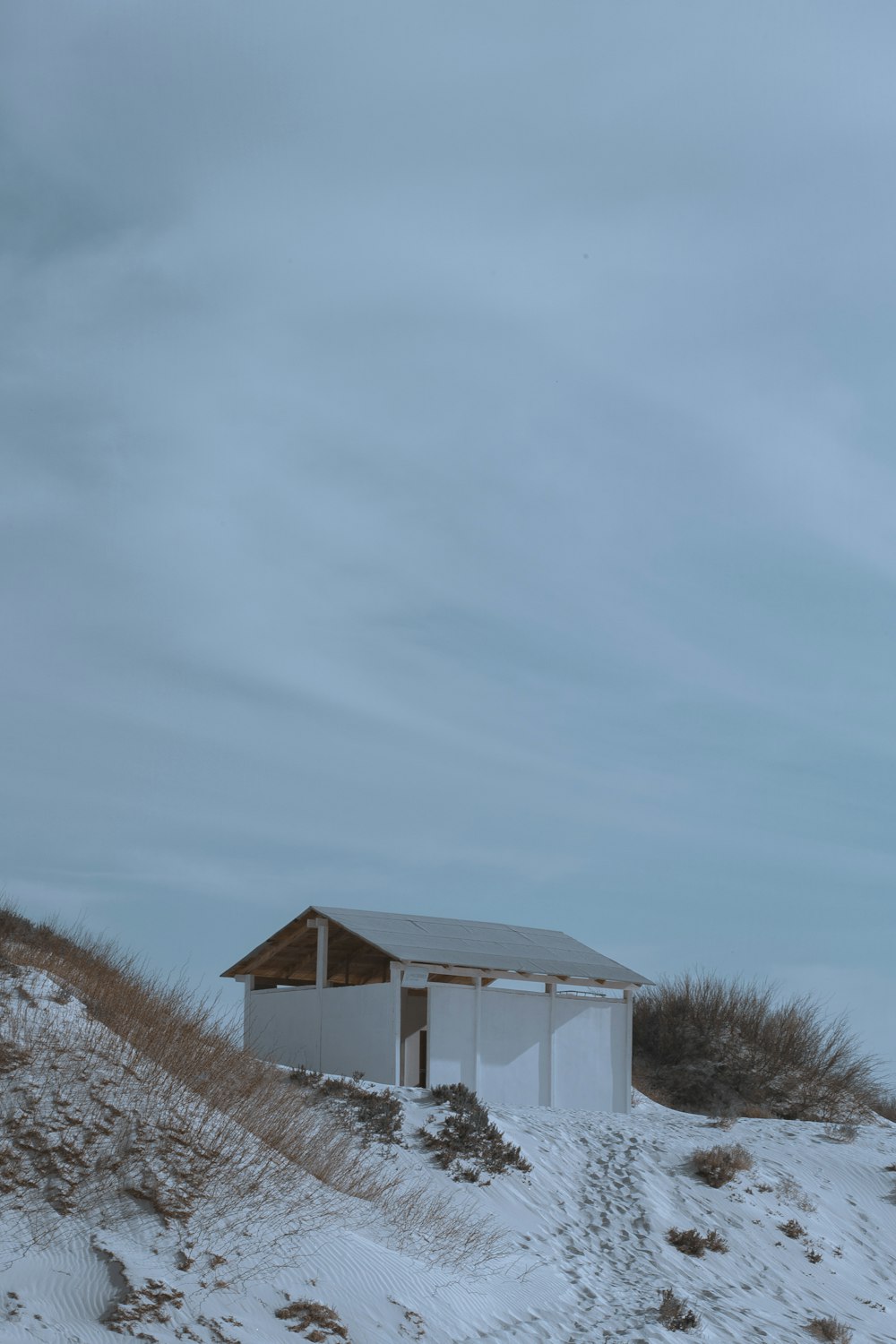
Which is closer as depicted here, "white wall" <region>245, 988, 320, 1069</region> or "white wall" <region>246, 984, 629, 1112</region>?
"white wall" <region>246, 984, 629, 1112</region>

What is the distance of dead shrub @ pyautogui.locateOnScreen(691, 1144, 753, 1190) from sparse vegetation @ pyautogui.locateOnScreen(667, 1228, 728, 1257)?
2.08m

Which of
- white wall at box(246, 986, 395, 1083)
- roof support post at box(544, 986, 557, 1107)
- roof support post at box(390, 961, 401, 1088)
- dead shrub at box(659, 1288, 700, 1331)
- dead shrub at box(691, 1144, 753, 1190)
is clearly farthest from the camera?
roof support post at box(544, 986, 557, 1107)

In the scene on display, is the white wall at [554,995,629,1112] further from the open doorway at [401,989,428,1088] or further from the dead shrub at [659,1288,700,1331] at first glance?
the dead shrub at [659,1288,700,1331]

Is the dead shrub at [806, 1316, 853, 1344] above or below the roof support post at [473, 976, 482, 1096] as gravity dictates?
below

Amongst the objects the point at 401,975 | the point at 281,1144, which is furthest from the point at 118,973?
the point at 401,975

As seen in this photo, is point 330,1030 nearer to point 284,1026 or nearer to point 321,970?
point 321,970

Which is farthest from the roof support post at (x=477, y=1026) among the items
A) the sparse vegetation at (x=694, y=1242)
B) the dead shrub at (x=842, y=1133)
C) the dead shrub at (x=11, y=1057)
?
the dead shrub at (x=11, y=1057)

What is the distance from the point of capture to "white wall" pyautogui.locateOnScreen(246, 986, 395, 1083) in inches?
938

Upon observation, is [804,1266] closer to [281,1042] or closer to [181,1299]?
[181,1299]

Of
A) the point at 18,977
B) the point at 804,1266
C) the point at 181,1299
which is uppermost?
the point at 18,977

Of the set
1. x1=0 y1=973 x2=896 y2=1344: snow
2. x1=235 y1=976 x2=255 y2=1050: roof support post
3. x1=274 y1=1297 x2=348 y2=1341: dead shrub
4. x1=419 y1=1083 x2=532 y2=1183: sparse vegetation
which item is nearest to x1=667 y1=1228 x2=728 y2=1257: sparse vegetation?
x1=0 y1=973 x2=896 y2=1344: snow

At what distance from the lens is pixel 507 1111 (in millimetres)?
22250

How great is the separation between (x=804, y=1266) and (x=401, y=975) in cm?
898

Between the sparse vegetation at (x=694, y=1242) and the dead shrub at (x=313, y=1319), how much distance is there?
294 inches
